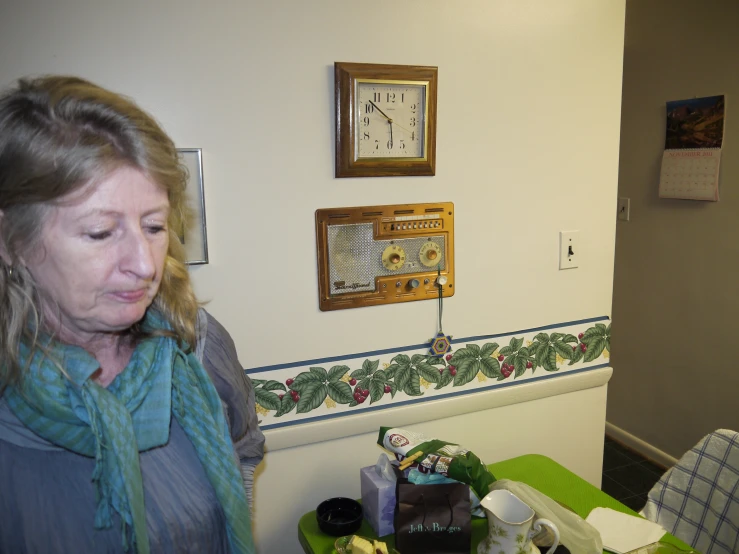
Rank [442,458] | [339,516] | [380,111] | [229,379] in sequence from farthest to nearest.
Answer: [380,111] → [339,516] → [442,458] → [229,379]

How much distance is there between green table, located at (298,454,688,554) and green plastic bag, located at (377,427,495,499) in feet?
0.46

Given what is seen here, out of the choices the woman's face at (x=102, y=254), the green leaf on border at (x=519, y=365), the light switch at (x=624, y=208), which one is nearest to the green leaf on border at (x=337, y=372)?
the green leaf on border at (x=519, y=365)

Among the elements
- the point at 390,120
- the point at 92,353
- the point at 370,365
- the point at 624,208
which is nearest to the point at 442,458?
the point at 370,365

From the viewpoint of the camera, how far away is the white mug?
3.66 ft

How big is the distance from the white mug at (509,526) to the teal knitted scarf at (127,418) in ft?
1.65

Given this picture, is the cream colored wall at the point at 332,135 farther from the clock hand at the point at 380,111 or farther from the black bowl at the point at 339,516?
the black bowl at the point at 339,516

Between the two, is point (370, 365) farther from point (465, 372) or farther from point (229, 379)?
point (229, 379)

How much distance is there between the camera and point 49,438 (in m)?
0.84

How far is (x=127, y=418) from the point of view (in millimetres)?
881

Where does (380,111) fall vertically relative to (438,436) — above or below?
above

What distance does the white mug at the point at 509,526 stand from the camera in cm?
112

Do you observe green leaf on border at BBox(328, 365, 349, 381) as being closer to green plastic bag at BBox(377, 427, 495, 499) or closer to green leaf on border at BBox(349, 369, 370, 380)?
green leaf on border at BBox(349, 369, 370, 380)

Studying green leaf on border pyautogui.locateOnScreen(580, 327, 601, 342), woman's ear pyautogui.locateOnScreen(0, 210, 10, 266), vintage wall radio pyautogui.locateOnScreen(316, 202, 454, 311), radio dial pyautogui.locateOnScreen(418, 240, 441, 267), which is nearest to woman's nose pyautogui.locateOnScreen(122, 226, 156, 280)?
woman's ear pyautogui.locateOnScreen(0, 210, 10, 266)

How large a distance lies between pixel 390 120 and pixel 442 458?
0.86 meters
